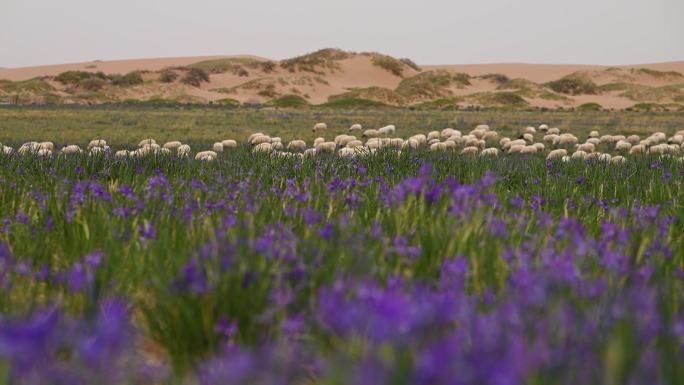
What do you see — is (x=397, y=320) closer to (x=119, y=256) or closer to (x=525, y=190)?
(x=119, y=256)

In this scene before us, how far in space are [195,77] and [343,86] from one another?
19.0 meters

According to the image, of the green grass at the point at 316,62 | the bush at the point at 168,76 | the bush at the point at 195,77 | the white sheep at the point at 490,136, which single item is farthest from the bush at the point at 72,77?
the white sheep at the point at 490,136

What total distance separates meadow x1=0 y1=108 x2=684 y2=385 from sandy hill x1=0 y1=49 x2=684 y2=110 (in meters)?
A: 45.0

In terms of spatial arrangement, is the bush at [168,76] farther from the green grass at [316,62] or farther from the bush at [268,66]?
the green grass at [316,62]

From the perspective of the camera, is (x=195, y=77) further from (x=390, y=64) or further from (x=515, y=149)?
(x=515, y=149)

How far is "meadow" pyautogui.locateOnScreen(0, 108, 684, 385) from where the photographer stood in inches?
49.9

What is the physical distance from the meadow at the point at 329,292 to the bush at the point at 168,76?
7394cm

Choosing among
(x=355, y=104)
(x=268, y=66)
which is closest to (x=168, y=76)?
(x=268, y=66)

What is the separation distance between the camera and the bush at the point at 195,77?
77125 millimetres

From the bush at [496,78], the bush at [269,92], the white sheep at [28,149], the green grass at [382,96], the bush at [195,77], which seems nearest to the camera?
the white sheep at [28,149]

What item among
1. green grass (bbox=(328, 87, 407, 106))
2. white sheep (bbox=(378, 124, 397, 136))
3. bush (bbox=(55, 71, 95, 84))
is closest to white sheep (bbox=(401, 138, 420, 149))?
white sheep (bbox=(378, 124, 397, 136))

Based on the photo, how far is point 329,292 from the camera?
6.37ft

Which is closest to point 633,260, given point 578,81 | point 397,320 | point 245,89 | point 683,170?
point 397,320

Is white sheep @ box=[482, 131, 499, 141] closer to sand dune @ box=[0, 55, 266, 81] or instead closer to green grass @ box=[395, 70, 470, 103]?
green grass @ box=[395, 70, 470, 103]
